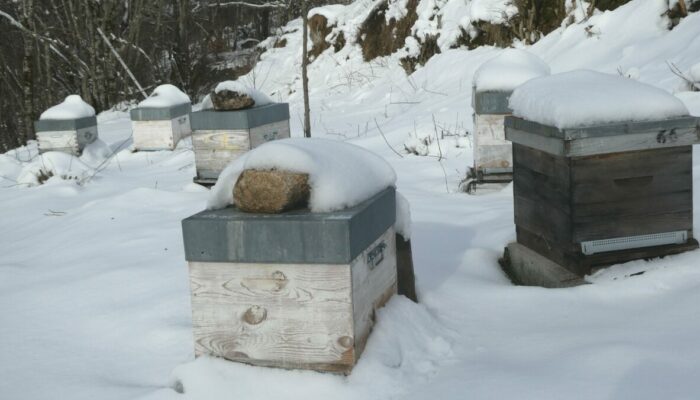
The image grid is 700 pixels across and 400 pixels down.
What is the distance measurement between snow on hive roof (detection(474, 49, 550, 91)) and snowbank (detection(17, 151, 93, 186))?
231 inches

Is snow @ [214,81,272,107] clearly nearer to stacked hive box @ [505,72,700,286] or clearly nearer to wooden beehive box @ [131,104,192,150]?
wooden beehive box @ [131,104,192,150]

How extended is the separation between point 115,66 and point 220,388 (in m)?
20.2

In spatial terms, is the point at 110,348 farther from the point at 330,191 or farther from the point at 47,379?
the point at 330,191

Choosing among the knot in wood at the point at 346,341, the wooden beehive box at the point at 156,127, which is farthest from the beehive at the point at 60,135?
the knot in wood at the point at 346,341

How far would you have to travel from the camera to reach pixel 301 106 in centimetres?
1591

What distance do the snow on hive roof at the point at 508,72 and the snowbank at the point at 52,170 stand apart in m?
5.86

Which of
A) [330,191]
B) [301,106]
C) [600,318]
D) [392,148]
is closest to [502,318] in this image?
[600,318]

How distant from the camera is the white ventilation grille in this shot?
4043 mm

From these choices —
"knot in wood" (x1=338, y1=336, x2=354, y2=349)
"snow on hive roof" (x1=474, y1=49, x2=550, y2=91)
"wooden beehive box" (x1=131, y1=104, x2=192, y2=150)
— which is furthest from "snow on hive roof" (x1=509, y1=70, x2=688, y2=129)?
"wooden beehive box" (x1=131, y1=104, x2=192, y2=150)

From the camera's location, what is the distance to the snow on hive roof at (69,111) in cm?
1131

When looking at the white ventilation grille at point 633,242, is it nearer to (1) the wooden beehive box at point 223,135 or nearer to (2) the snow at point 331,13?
(1) the wooden beehive box at point 223,135

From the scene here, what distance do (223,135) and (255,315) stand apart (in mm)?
5140

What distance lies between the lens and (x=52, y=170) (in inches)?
399

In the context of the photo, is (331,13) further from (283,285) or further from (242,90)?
(283,285)
